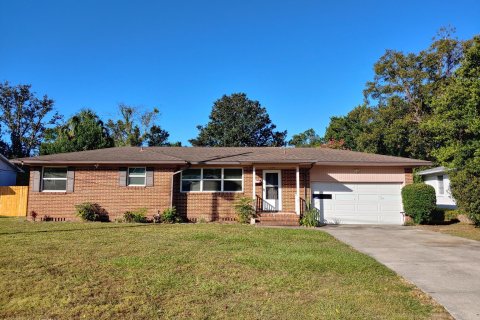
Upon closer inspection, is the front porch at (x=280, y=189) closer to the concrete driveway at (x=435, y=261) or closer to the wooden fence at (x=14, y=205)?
the concrete driveway at (x=435, y=261)

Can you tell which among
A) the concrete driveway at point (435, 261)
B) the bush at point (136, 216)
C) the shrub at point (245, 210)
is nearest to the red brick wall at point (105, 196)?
the bush at point (136, 216)

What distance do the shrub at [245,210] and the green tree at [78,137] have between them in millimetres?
18413

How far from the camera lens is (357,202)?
16562mm

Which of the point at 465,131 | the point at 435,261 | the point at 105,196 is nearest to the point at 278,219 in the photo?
the point at 435,261

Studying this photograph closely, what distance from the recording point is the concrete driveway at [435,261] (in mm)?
5129

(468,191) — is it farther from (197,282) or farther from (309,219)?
(197,282)

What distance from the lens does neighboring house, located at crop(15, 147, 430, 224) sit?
1583 centimetres

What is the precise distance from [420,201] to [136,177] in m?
12.7

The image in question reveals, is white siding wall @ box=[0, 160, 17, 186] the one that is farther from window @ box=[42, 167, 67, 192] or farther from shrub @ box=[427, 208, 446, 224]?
shrub @ box=[427, 208, 446, 224]

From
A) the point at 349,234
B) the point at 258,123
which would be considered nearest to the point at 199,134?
the point at 258,123

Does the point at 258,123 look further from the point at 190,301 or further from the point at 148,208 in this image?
the point at 190,301

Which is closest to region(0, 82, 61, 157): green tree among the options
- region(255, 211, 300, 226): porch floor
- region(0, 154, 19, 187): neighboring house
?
region(0, 154, 19, 187): neighboring house

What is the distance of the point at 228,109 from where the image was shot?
36.2m

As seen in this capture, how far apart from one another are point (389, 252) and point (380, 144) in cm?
2404
